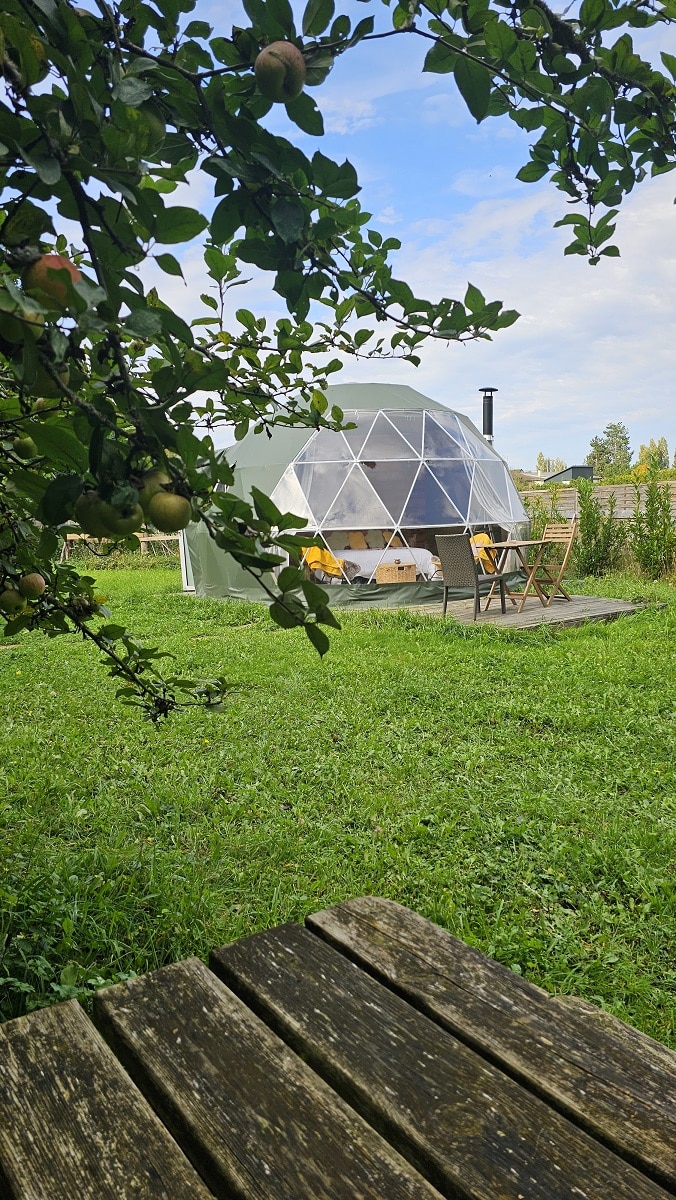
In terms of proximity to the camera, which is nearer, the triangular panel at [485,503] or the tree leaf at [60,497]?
the tree leaf at [60,497]

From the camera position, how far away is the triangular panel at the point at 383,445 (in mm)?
13648

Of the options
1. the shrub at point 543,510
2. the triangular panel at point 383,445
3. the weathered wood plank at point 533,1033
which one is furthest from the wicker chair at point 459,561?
the weathered wood plank at point 533,1033

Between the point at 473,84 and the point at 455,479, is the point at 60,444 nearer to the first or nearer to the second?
the point at 473,84

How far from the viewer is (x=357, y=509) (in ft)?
43.4

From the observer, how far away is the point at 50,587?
2475 millimetres

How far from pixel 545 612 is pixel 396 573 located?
2.95 m

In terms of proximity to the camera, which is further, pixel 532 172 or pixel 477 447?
pixel 477 447

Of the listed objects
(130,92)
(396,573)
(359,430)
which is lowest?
(396,573)

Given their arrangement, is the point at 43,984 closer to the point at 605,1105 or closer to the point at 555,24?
the point at 605,1105

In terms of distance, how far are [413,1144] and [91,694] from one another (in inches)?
244

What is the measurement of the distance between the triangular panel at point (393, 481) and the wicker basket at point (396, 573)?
3.19 feet

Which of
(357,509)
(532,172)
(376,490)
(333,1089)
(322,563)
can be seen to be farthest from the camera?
(376,490)

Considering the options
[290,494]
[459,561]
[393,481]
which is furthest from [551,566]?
[290,494]

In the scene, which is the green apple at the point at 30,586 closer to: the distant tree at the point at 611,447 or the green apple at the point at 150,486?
the green apple at the point at 150,486
